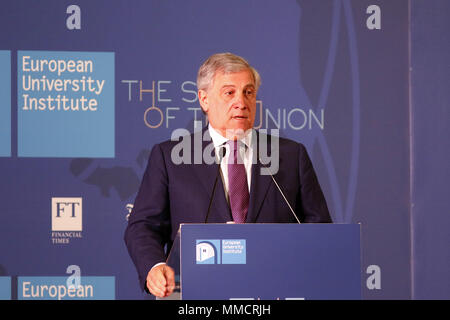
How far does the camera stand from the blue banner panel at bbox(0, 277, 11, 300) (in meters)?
3.67

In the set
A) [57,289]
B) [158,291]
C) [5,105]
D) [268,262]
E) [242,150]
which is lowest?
[57,289]

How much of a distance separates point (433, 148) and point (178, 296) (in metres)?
2.70

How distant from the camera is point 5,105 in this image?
371 centimetres

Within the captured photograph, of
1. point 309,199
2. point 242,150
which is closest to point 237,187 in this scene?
point 242,150

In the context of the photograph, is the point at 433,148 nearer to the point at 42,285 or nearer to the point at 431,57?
the point at 431,57

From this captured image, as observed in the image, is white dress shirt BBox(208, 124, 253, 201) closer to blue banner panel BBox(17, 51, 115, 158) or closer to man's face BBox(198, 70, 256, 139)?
man's face BBox(198, 70, 256, 139)

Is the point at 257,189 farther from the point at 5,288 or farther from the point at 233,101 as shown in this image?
the point at 5,288

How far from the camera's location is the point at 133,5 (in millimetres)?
3838

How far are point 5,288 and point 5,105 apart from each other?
1164 mm

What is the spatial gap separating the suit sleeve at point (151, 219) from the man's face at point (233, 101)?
0.33 metres

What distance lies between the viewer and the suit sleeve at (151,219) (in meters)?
2.32

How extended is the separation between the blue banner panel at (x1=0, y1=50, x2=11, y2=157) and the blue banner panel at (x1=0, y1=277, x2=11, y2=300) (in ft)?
2.60

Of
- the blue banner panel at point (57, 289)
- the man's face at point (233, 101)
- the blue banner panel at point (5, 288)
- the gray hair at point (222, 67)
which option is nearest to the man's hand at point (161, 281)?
the man's face at point (233, 101)

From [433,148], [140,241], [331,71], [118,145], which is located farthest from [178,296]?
[433,148]
